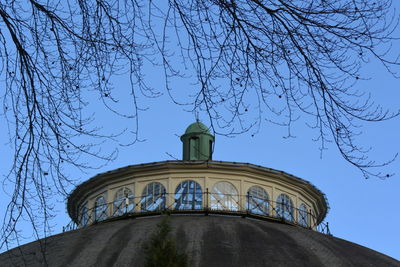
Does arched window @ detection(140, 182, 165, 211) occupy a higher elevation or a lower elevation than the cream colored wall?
lower

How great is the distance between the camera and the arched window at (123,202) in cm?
3212

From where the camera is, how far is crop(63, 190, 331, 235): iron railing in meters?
31.1

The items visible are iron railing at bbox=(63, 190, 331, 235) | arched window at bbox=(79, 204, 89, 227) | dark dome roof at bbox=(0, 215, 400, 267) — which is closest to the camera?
dark dome roof at bbox=(0, 215, 400, 267)

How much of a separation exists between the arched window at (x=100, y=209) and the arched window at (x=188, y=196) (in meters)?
2.97

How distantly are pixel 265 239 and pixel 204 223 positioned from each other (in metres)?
2.37

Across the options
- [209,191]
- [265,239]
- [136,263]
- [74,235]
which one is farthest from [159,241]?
[209,191]

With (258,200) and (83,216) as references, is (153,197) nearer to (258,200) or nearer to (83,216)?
(83,216)

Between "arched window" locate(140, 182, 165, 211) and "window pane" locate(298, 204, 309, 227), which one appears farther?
"window pane" locate(298, 204, 309, 227)

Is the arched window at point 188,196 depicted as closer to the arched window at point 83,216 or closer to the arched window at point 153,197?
the arched window at point 153,197

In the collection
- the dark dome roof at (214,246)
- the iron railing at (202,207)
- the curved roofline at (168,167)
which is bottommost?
the dark dome roof at (214,246)

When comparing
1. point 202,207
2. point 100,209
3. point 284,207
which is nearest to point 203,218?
point 202,207

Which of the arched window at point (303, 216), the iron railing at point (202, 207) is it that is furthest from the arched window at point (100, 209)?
the arched window at point (303, 216)

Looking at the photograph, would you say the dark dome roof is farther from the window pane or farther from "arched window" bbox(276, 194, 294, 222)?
the window pane

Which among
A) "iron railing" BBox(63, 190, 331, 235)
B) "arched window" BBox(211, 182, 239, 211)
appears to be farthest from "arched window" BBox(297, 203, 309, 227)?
"arched window" BBox(211, 182, 239, 211)
